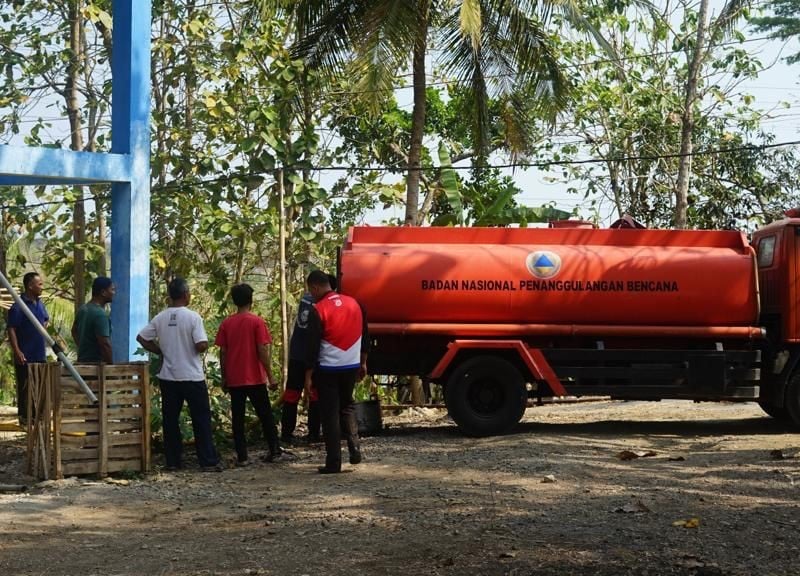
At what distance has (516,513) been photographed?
827cm

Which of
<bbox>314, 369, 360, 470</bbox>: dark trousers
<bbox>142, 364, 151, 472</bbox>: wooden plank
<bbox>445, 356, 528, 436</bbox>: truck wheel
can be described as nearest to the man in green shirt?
<bbox>142, 364, 151, 472</bbox>: wooden plank

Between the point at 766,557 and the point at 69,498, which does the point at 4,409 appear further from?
the point at 766,557

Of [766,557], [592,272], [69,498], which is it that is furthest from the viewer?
[592,272]

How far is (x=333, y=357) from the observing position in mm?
10594

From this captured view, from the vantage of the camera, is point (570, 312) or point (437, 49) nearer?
point (570, 312)

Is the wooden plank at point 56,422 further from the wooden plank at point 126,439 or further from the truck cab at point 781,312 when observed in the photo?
the truck cab at point 781,312

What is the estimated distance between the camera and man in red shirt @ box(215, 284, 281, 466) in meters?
11.1

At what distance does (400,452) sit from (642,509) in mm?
4187

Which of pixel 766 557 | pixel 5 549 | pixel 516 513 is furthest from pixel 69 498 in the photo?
pixel 766 557

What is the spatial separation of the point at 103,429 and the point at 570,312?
5.53 metres

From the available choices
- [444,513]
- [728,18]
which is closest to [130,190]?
[444,513]

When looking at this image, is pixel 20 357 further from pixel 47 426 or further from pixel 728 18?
pixel 728 18

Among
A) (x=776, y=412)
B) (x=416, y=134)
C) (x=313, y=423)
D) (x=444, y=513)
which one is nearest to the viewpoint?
(x=444, y=513)

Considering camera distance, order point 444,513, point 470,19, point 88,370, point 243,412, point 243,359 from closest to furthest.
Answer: point 444,513, point 88,370, point 243,359, point 243,412, point 470,19
